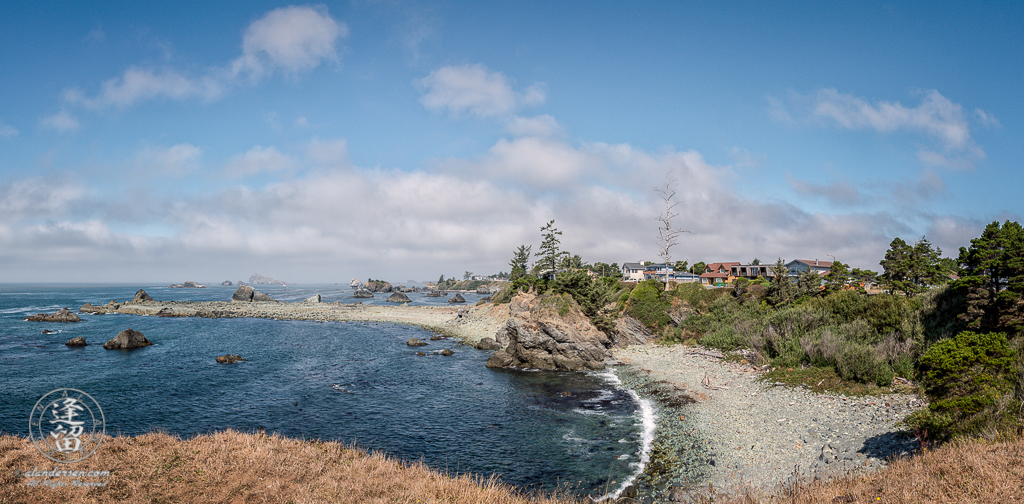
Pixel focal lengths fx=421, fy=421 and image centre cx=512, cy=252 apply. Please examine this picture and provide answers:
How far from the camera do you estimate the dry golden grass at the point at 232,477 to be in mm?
10367

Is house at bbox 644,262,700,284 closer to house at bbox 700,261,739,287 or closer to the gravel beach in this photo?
house at bbox 700,261,739,287

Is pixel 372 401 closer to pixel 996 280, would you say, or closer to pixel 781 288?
pixel 996 280

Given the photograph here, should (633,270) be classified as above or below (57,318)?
above

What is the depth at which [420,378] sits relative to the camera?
3619 cm

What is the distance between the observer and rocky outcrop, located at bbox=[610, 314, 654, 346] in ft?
158

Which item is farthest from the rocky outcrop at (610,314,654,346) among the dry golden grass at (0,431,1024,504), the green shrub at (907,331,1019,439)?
the dry golden grass at (0,431,1024,504)

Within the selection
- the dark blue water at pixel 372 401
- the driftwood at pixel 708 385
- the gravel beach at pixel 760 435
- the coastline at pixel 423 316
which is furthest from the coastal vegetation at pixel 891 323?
the coastline at pixel 423 316

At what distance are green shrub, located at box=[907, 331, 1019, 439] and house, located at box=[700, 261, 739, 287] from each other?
207 ft

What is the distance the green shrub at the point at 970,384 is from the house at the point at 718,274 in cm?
6298

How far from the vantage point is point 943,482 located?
880cm

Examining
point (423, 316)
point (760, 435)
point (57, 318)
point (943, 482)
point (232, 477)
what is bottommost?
point (423, 316)

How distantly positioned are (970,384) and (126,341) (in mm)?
69017

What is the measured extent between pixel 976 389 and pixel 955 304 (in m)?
17.9

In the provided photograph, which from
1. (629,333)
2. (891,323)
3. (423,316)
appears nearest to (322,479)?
(891,323)
